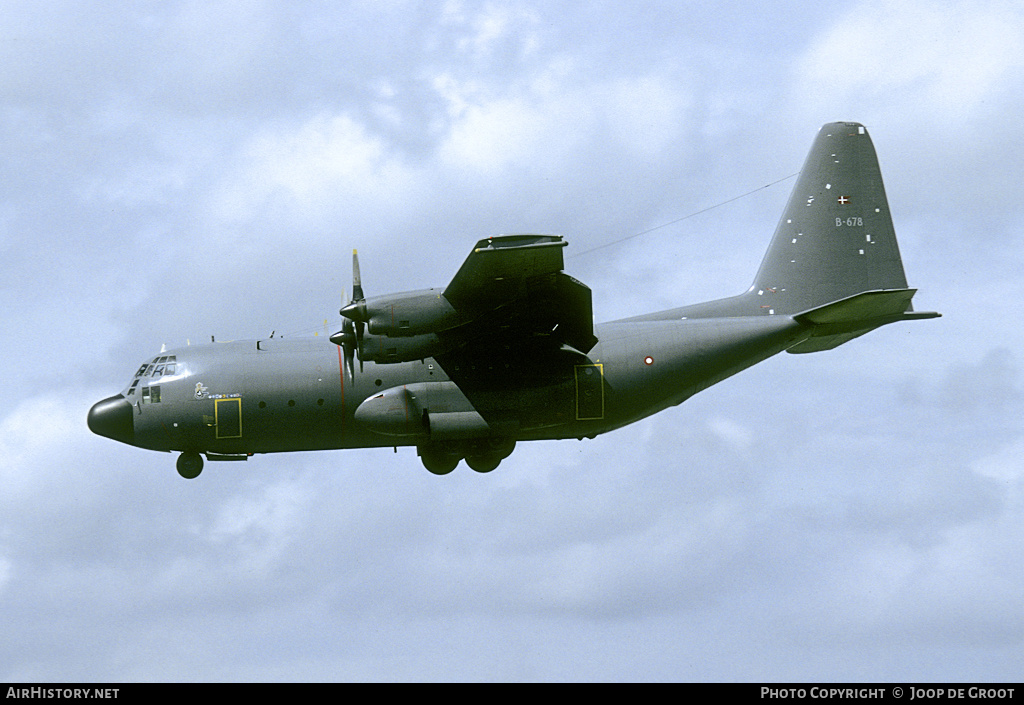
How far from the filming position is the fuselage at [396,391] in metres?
27.6

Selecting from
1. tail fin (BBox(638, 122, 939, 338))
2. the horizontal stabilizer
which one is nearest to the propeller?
tail fin (BBox(638, 122, 939, 338))

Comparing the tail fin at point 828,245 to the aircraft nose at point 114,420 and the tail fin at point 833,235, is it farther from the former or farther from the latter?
the aircraft nose at point 114,420

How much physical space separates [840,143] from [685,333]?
6870 mm

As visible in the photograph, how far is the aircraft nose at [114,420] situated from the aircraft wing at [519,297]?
24.8 ft

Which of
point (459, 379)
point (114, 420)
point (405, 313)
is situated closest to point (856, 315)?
point (459, 379)

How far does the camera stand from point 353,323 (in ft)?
88.6

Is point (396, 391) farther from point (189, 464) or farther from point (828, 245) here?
point (828, 245)

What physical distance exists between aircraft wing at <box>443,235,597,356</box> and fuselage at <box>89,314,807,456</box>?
2.11ft

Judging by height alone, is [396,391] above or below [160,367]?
below

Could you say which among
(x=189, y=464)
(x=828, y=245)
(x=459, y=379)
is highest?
(x=828, y=245)

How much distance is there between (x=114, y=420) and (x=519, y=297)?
9452 millimetres
